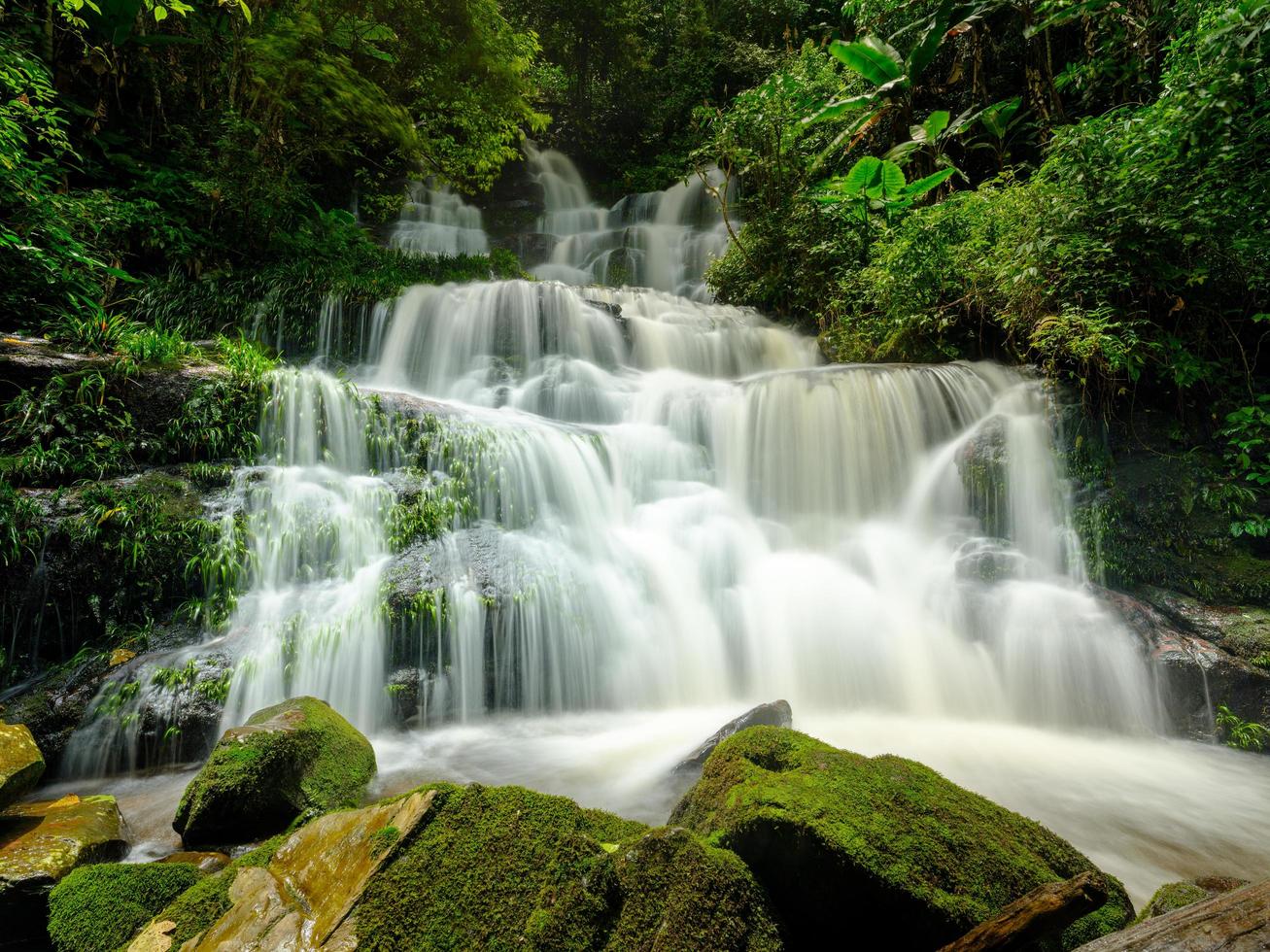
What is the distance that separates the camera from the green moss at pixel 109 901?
2.15 metres

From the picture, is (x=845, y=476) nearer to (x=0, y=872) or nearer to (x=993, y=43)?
(x=0, y=872)

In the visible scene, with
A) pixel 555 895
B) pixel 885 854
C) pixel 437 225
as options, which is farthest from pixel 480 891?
pixel 437 225

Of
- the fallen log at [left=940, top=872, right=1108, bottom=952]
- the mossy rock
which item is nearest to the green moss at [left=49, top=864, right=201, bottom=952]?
the mossy rock

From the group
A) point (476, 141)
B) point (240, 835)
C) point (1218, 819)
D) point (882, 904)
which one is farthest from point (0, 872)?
point (476, 141)

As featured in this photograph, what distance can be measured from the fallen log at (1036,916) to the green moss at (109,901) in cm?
283

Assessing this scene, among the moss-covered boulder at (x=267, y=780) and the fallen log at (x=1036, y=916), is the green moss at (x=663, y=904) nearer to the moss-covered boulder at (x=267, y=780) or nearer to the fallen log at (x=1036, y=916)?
the fallen log at (x=1036, y=916)

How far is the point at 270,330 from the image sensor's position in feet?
30.6

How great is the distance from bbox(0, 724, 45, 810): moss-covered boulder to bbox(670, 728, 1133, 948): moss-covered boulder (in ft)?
11.3

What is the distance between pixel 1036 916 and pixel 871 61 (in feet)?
7.25

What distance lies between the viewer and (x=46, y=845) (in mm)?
2637

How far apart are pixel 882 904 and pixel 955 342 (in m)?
8.56

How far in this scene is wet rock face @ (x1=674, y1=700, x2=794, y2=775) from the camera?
378 cm

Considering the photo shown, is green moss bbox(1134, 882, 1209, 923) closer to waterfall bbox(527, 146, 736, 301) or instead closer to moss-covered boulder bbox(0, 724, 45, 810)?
moss-covered boulder bbox(0, 724, 45, 810)

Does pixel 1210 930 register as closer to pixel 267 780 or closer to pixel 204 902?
pixel 204 902
